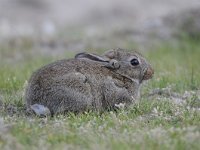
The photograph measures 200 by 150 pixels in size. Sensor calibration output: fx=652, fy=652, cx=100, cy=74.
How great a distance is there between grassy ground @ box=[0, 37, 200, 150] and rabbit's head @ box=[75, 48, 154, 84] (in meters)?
0.44

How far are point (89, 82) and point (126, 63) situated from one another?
0.90 meters

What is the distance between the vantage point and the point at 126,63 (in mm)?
10250

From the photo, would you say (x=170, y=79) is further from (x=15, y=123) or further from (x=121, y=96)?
(x=15, y=123)

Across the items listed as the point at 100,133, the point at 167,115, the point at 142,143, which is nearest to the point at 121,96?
the point at 167,115

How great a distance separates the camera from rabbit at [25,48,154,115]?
9.36 metres

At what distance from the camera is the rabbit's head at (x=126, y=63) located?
1017 cm

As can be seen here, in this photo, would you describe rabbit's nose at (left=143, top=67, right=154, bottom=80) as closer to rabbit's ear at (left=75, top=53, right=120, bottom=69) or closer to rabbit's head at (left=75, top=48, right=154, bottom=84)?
rabbit's head at (left=75, top=48, right=154, bottom=84)

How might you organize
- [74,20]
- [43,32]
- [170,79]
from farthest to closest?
[74,20] < [43,32] < [170,79]

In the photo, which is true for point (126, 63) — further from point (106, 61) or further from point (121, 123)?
point (121, 123)

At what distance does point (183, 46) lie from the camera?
17781mm

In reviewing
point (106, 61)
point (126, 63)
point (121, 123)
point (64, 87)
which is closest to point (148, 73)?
point (126, 63)

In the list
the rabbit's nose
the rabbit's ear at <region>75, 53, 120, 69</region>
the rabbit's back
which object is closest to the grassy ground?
the rabbit's back

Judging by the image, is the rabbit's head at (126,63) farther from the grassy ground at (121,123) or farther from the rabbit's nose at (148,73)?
the grassy ground at (121,123)

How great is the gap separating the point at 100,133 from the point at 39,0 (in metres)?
24.5
